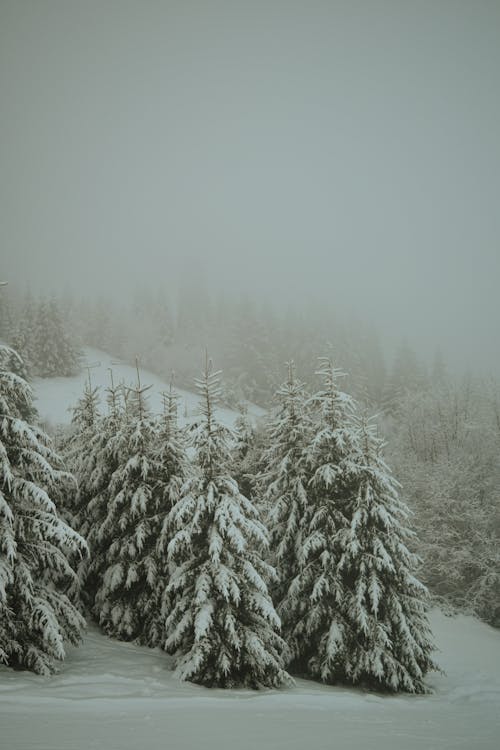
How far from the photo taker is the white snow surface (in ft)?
177

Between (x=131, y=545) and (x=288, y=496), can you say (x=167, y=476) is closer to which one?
(x=131, y=545)

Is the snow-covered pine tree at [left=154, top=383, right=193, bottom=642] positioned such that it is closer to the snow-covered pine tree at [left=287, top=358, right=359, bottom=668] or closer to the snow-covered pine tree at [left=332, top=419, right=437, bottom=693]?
the snow-covered pine tree at [left=287, top=358, right=359, bottom=668]

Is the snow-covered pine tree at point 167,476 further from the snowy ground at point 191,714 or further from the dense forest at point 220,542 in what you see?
the snowy ground at point 191,714

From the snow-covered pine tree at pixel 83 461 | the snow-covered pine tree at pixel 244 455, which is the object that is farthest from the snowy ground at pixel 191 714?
the snow-covered pine tree at pixel 244 455

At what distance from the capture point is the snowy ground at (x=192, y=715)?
7.34 metres

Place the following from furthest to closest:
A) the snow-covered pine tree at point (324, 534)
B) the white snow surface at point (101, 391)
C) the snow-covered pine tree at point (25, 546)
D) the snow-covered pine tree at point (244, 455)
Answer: the white snow surface at point (101, 391) → the snow-covered pine tree at point (244, 455) → the snow-covered pine tree at point (324, 534) → the snow-covered pine tree at point (25, 546)

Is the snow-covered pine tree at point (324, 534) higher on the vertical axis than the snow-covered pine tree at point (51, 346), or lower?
lower

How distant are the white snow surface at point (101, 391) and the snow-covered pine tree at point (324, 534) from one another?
28.4 m

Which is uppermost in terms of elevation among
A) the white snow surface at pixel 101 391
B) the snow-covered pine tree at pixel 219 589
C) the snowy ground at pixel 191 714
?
the white snow surface at pixel 101 391

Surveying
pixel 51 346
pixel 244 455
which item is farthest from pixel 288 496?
pixel 51 346

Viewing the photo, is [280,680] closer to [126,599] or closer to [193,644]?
[193,644]

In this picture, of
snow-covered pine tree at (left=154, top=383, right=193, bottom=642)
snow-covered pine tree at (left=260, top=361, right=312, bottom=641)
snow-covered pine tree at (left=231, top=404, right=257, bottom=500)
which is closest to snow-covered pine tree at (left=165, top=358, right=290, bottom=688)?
snow-covered pine tree at (left=154, top=383, right=193, bottom=642)

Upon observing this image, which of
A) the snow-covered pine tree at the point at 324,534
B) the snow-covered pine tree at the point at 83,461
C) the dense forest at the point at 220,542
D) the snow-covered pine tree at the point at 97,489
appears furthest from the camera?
the snow-covered pine tree at the point at 83,461

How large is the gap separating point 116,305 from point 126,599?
9749cm
